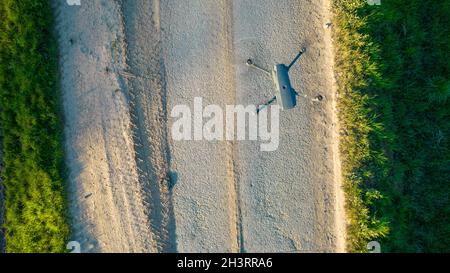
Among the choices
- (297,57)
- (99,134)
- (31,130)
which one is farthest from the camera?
(297,57)

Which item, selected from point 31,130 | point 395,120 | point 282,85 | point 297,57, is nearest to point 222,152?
point 282,85

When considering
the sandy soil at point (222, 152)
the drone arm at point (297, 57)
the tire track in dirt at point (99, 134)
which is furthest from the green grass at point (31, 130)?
the drone arm at point (297, 57)

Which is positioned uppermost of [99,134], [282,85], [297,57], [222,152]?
[297,57]

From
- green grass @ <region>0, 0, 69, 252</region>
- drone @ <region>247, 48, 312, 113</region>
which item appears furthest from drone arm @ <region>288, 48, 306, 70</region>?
green grass @ <region>0, 0, 69, 252</region>

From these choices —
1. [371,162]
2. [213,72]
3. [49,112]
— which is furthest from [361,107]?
[49,112]

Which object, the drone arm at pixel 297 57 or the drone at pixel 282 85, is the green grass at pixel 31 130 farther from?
A: the drone arm at pixel 297 57

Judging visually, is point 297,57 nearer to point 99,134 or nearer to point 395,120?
point 395,120

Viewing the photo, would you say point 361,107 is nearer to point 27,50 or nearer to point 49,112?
point 49,112
